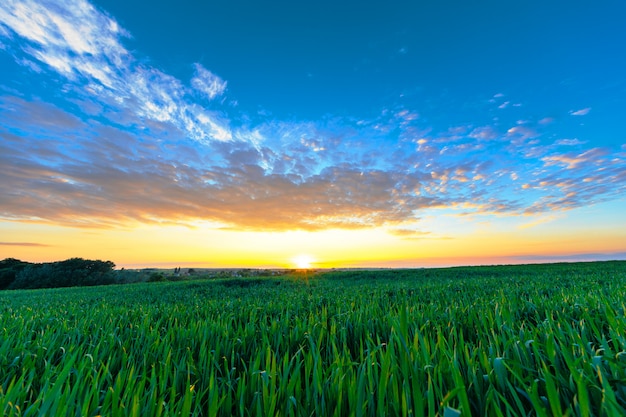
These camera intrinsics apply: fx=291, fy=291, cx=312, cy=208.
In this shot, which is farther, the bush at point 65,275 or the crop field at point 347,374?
the bush at point 65,275

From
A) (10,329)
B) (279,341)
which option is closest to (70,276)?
(10,329)

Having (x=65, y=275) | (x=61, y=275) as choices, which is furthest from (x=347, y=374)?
(x=61, y=275)

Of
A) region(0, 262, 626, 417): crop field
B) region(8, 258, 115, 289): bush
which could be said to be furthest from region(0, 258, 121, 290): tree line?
region(0, 262, 626, 417): crop field

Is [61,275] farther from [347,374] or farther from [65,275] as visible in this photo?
[347,374]

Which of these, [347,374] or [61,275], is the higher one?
[61,275]

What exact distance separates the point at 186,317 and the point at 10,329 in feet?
7.31

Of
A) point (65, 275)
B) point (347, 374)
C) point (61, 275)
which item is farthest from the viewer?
point (65, 275)

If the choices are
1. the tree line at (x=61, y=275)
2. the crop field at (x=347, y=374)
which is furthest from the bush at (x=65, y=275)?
the crop field at (x=347, y=374)

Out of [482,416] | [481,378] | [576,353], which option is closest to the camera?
[482,416]

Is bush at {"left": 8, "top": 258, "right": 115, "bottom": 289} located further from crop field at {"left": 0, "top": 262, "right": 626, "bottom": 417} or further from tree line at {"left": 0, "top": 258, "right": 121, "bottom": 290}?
crop field at {"left": 0, "top": 262, "right": 626, "bottom": 417}

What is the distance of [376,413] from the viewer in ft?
5.03

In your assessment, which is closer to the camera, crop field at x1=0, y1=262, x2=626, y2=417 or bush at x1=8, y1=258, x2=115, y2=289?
crop field at x1=0, y1=262, x2=626, y2=417

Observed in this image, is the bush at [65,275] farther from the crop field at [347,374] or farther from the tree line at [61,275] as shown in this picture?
the crop field at [347,374]

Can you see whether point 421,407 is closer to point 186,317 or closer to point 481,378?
point 481,378
